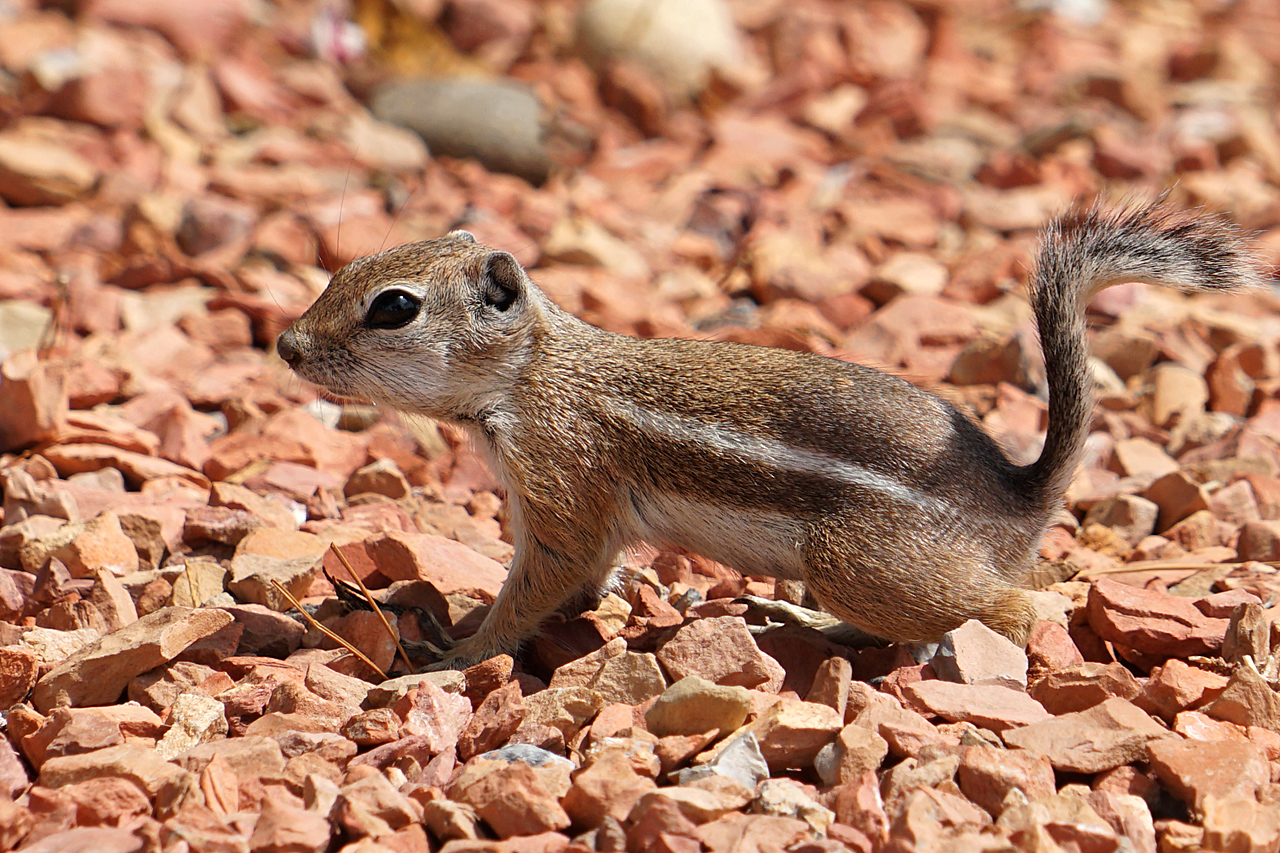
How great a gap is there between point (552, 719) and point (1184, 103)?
355 inches

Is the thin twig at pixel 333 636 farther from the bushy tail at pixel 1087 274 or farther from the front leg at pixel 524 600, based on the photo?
the bushy tail at pixel 1087 274

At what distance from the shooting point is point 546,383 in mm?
4219

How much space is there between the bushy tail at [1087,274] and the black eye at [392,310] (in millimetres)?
2040

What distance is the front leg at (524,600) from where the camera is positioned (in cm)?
400

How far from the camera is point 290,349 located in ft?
13.9

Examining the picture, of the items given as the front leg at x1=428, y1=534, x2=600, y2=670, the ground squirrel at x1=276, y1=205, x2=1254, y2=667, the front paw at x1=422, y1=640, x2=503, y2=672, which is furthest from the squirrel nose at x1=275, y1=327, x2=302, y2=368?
the front paw at x1=422, y1=640, x2=503, y2=672

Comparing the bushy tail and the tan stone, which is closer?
the tan stone

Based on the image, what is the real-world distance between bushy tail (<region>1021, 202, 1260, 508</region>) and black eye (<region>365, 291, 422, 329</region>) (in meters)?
2.04

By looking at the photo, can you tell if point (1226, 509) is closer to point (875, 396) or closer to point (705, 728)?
point (875, 396)

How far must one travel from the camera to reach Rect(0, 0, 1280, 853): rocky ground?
115 inches

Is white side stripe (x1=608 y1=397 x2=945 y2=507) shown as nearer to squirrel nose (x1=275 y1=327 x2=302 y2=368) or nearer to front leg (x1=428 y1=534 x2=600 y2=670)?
front leg (x1=428 y1=534 x2=600 y2=670)

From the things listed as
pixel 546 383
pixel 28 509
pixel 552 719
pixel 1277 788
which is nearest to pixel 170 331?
pixel 28 509

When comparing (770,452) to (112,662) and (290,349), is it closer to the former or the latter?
(290,349)

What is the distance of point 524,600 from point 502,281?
1113mm
